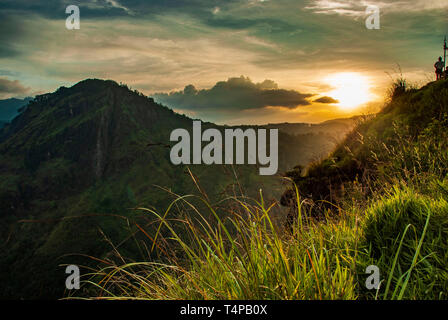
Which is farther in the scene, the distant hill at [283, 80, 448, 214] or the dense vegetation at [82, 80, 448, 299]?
the distant hill at [283, 80, 448, 214]

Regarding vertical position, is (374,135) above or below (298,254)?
above

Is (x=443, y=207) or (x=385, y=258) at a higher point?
(x=443, y=207)

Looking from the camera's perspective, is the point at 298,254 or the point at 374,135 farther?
the point at 374,135

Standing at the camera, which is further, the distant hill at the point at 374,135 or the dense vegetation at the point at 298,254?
the distant hill at the point at 374,135

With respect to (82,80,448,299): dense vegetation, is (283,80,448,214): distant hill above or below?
above

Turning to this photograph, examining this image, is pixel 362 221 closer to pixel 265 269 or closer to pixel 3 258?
pixel 265 269

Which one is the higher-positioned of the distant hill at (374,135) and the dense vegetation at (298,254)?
the distant hill at (374,135)

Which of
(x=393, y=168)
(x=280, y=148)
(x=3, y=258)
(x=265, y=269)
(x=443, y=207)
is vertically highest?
(x=280, y=148)

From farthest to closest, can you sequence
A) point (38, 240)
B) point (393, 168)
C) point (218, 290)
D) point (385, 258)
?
point (38, 240) → point (393, 168) → point (385, 258) → point (218, 290)
